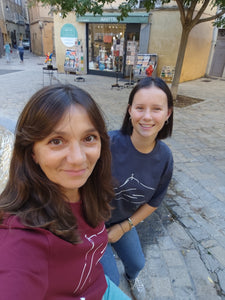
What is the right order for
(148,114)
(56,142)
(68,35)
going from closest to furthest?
(56,142), (148,114), (68,35)

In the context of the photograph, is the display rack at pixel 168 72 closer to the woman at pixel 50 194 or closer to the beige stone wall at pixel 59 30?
the beige stone wall at pixel 59 30

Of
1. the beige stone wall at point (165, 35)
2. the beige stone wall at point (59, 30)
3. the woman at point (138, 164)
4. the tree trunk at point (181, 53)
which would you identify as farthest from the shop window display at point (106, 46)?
the woman at point (138, 164)

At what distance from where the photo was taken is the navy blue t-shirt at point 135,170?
152 cm

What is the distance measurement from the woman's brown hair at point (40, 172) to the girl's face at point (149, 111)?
55 cm

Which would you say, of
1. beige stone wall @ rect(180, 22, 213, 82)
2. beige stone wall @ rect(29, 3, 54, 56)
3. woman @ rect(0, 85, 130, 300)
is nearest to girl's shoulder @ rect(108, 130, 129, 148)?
woman @ rect(0, 85, 130, 300)

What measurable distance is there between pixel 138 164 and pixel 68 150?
0.79m

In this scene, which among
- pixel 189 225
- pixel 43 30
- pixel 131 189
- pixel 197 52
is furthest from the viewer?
pixel 43 30

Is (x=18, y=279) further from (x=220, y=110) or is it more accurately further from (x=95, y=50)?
(x=95, y=50)

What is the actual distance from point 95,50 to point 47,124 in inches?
542

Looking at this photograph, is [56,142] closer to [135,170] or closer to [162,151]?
[135,170]

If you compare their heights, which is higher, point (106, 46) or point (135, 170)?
point (106, 46)

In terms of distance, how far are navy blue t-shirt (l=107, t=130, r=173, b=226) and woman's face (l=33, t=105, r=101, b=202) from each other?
2.09 ft

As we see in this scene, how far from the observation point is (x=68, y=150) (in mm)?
826

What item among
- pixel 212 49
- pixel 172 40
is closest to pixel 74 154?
pixel 172 40
